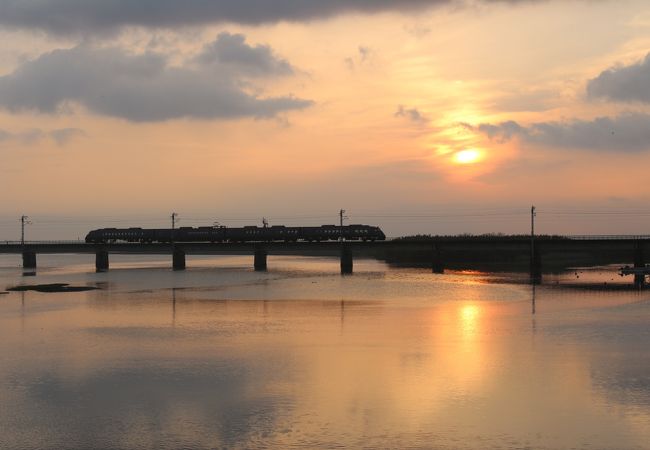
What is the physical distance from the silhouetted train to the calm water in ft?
297

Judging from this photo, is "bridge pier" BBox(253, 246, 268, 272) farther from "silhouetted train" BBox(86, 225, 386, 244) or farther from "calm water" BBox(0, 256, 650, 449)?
"calm water" BBox(0, 256, 650, 449)

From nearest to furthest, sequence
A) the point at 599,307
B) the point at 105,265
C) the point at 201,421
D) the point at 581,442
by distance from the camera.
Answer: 1. the point at 581,442
2. the point at 201,421
3. the point at 599,307
4. the point at 105,265

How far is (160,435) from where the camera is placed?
26828 millimetres

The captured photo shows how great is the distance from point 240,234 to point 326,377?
133 metres

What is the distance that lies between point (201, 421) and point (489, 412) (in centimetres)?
1140

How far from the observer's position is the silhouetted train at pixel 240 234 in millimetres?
163875

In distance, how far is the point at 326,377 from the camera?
122 feet

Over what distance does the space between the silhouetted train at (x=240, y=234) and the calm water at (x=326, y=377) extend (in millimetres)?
90462

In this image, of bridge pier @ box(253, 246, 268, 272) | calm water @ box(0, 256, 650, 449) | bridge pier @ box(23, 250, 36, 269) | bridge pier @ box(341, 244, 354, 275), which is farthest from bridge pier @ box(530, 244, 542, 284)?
bridge pier @ box(23, 250, 36, 269)

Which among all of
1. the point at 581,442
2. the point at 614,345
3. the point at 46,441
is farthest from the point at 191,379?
the point at 614,345

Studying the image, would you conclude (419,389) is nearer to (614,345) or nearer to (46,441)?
(46,441)

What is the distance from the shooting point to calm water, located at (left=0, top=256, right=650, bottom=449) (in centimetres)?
2708

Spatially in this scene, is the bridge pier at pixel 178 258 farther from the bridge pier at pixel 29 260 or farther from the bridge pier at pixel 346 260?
the bridge pier at pixel 29 260

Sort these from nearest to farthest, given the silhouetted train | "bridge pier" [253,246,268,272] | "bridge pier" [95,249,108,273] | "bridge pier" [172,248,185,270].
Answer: the silhouetted train
"bridge pier" [253,246,268,272]
"bridge pier" [172,248,185,270]
"bridge pier" [95,249,108,273]
